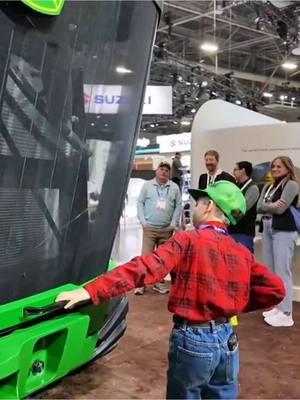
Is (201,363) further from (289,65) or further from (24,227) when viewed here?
(289,65)

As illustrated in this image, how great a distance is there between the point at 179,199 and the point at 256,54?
1003 cm

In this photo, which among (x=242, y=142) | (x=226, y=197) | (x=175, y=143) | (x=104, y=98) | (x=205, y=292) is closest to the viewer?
(x=205, y=292)

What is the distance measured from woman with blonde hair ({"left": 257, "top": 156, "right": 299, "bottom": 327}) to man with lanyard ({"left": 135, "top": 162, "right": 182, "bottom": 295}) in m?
1.32

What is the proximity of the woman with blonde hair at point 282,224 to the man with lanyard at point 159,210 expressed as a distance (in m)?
1.32

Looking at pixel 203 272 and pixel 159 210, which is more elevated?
Result: pixel 159 210

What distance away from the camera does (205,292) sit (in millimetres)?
1826

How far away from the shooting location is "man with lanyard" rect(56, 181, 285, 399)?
1812 millimetres

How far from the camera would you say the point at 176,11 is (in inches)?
433

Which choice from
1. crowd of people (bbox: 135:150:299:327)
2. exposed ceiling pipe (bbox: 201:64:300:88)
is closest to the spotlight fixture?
exposed ceiling pipe (bbox: 201:64:300:88)

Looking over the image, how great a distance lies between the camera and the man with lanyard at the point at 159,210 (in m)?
5.62

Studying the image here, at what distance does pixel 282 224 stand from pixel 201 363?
284cm

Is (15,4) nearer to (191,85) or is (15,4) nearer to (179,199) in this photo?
(179,199)

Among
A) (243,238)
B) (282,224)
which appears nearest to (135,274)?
(282,224)

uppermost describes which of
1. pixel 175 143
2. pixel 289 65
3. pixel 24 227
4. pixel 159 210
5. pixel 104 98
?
pixel 289 65
